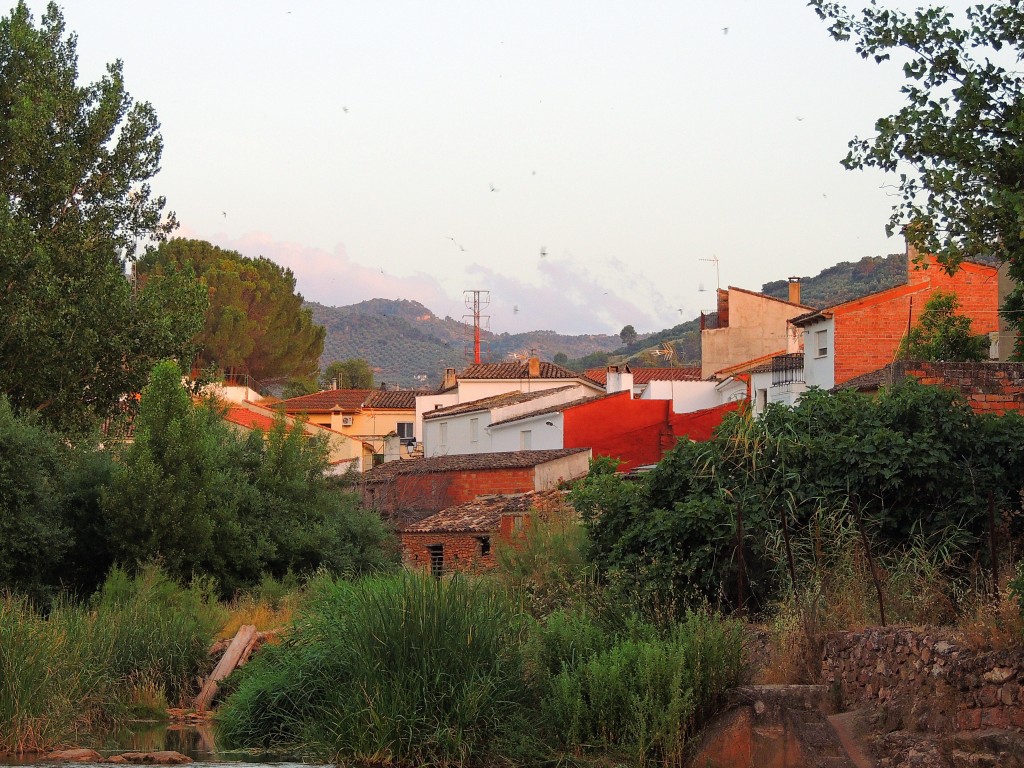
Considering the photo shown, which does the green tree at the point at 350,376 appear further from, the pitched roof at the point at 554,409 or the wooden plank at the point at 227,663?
the wooden plank at the point at 227,663

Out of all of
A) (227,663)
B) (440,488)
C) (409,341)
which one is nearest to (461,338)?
(409,341)

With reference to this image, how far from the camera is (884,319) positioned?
125ft

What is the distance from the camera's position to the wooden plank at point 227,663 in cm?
1908

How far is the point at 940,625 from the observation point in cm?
1188

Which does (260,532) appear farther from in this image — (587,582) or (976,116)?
(976,116)

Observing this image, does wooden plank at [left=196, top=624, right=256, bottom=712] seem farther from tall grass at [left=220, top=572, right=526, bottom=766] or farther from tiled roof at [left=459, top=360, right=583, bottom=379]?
tiled roof at [left=459, top=360, right=583, bottom=379]

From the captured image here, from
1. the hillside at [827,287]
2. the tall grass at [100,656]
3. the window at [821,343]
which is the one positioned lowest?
the tall grass at [100,656]

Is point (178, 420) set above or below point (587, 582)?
above

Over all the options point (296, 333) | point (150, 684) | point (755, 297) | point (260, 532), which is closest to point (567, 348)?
point (296, 333)

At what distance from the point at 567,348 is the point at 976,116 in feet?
537

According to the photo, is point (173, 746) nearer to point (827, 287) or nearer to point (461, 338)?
point (827, 287)

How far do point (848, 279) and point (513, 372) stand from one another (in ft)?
173

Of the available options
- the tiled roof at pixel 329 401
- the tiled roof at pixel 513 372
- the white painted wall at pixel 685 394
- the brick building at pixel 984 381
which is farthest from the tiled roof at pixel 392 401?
the brick building at pixel 984 381

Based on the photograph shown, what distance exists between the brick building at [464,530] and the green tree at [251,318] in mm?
32765
